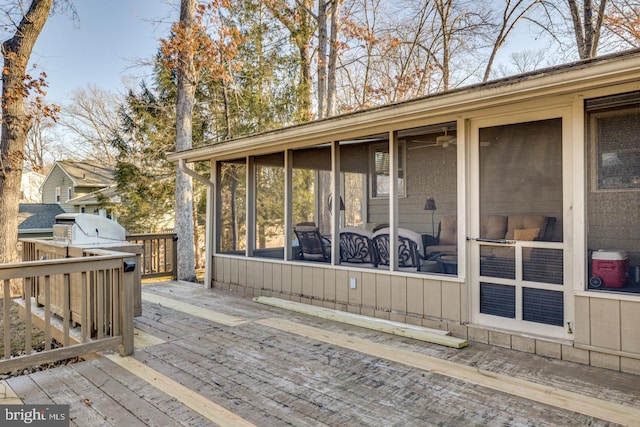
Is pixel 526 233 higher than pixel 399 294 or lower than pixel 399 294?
higher

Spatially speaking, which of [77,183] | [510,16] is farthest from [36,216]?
[510,16]

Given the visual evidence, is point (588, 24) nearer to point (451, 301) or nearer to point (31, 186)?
point (451, 301)

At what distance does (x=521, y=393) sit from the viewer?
272cm

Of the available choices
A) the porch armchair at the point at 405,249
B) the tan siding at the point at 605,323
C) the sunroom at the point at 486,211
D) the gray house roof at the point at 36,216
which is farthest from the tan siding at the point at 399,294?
the gray house roof at the point at 36,216

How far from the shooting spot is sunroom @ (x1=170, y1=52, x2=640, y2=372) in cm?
305

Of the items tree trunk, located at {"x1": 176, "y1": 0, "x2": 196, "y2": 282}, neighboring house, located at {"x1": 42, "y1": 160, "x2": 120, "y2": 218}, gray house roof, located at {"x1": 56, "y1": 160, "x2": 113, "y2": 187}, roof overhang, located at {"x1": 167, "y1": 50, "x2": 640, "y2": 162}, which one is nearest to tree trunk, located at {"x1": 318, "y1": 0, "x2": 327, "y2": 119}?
tree trunk, located at {"x1": 176, "y1": 0, "x2": 196, "y2": 282}

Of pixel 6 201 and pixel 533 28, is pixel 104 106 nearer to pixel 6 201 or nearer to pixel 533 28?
pixel 6 201

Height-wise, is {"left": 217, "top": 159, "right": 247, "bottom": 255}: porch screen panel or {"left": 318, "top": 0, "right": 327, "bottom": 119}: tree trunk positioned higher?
{"left": 318, "top": 0, "right": 327, "bottom": 119}: tree trunk

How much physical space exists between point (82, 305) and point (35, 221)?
1691 centimetres

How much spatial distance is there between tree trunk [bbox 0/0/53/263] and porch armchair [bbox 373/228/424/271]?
7301mm

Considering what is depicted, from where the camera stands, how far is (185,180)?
8.65m

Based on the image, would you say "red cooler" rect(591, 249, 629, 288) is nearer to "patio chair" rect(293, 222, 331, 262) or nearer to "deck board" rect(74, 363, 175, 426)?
"patio chair" rect(293, 222, 331, 262)

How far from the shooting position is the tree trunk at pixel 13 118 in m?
7.66

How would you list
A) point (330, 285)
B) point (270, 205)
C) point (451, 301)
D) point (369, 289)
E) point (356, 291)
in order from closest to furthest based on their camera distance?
point (451, 301), point (369, 289), point (356, 291), point (330, 285), point (270, 205)
